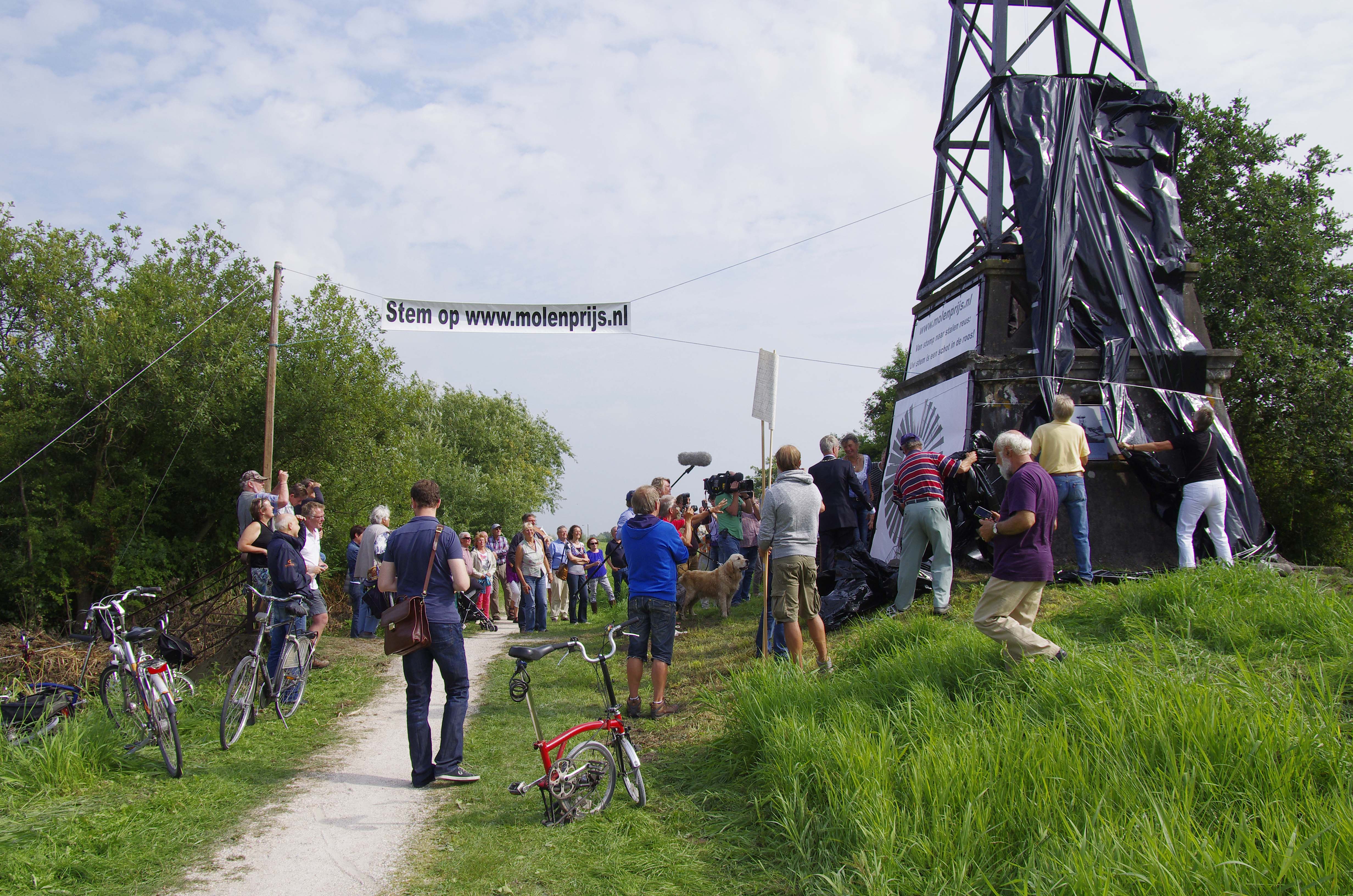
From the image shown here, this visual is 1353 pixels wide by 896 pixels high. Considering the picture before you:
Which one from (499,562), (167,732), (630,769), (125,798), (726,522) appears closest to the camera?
(630,769)

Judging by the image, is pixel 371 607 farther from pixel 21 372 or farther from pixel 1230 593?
pixel 21 372

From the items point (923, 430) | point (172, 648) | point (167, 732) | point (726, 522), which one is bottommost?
point (167, 732)

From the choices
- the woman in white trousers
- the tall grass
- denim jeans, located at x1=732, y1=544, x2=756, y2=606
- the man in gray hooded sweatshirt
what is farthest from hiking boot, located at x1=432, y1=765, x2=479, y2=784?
denim jeans, located at x1=732, y1=544, x2=756, y2=606

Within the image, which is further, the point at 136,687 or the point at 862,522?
the point at 862,522

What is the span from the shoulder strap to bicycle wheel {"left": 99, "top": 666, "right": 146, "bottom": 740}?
2.23 meters

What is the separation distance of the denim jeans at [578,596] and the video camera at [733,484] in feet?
12.9

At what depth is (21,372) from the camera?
67.8 ft

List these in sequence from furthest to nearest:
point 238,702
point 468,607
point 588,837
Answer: point 238,702 → point 468,607 → point 588,837

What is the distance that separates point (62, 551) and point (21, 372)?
460 cm

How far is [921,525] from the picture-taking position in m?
7.70

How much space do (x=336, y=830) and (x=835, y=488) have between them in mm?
5502

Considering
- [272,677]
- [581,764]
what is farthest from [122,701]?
[581,764]

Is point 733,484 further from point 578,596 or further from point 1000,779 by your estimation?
point 1000,779

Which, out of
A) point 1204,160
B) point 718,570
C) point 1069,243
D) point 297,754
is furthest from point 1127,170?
point 1204,160
